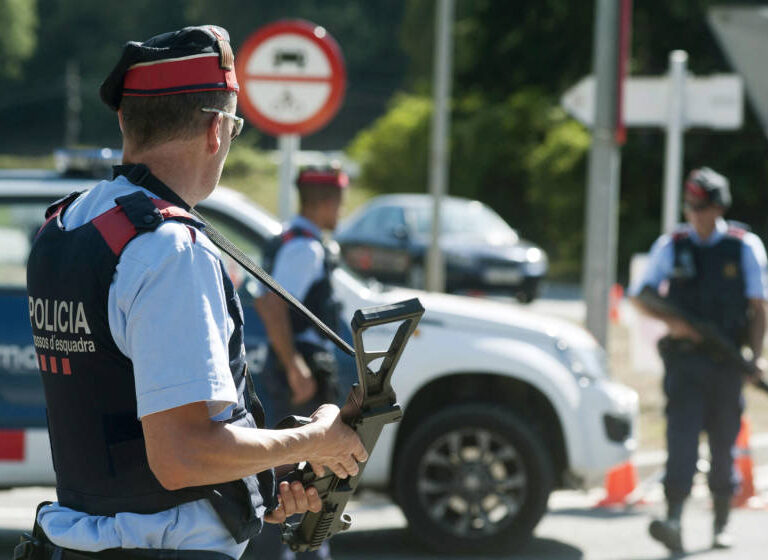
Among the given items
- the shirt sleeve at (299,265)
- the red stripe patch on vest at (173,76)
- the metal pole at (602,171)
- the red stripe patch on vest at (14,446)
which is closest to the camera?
the red stripe patch on vest at (173,76)

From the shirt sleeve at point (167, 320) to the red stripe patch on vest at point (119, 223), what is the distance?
2 cm

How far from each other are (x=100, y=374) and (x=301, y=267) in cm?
301

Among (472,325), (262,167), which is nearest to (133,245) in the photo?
(472,325)

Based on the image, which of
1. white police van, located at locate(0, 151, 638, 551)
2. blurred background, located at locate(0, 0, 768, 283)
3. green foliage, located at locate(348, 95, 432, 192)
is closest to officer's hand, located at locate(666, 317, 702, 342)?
white police van, located at locate(0, 151, 638, 551)

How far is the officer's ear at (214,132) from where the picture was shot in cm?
231

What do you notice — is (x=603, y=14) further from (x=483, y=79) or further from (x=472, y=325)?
(x=483, y=79)

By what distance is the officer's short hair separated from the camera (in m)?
2.29

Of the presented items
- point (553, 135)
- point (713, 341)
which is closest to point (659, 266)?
point (713, 341)

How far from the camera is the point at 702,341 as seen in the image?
6.64 meters

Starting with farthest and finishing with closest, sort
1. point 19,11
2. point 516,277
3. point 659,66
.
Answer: point 19,11, point 659,66, point 516,277

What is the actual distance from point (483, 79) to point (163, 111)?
30.0 meters

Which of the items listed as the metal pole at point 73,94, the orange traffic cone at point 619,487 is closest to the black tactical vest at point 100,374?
the orange traffic cone at point 619,487

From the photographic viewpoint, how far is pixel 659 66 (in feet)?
94.3

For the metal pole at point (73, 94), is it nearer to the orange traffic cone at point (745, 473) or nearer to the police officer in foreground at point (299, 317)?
the orange traffic cone at point (745, 473)
